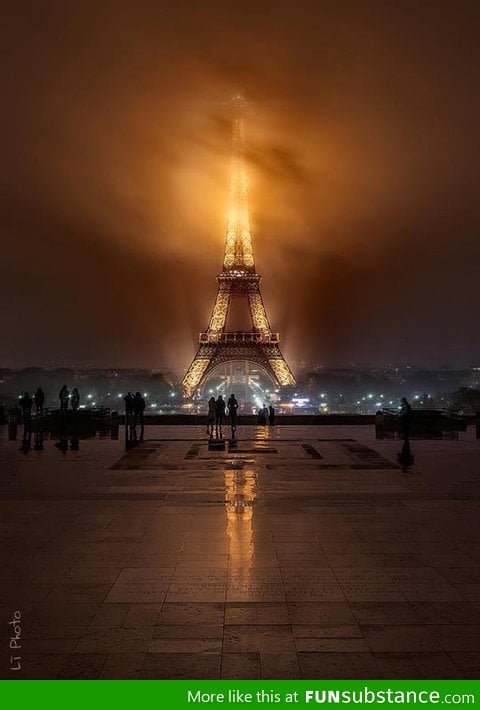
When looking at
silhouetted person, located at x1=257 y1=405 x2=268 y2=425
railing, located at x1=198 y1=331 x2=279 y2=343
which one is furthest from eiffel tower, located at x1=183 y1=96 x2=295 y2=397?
silhouetted person, located at x1=257 y1=405 x2=268 y2=425

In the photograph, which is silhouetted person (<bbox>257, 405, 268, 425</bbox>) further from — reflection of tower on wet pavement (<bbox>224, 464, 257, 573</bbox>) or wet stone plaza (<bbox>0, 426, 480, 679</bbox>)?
wet stone plaza (<bbox>0, 426, 480, 679</bbox>)

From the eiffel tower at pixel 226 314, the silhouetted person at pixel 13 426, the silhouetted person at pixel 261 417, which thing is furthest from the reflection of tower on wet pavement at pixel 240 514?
the eiffel tower at pixel 226 314

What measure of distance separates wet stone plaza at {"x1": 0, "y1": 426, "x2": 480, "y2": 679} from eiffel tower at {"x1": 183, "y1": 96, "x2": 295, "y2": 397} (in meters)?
59.4

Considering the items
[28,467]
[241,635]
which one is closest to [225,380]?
[28,467]

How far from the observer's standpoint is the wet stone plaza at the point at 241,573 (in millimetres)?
5103

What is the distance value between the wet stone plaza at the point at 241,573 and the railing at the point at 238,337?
6075 centimetres

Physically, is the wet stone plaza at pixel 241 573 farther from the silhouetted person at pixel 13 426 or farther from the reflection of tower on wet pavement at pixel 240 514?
the silhouetted person at pixel 13 426

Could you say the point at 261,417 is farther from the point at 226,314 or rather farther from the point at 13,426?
the point at 226,314

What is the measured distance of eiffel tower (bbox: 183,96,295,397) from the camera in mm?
72000

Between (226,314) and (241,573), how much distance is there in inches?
2720

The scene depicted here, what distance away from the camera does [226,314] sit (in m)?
75.9

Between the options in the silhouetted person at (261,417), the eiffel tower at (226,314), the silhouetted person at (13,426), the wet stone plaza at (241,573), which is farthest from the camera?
the eiffel tower at (226,314)

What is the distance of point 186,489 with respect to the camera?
12.6 meters

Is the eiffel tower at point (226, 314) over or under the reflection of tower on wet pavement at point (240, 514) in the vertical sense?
over
